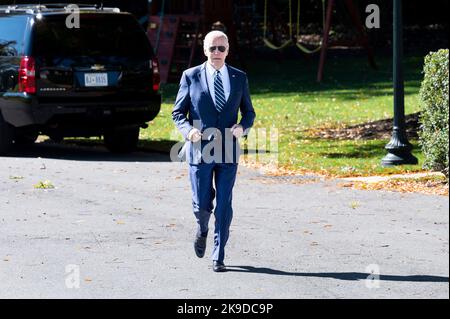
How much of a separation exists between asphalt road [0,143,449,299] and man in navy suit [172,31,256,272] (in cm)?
64

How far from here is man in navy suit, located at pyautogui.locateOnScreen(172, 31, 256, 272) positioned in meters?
9.23

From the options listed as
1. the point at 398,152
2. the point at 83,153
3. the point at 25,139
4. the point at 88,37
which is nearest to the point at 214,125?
the point at 398,152

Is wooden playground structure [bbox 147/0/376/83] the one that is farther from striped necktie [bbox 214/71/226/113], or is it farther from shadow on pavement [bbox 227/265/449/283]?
striped necktie [bbox 214/71/226/113]

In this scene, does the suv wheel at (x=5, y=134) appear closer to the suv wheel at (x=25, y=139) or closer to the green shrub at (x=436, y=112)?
the suv wheel at (x=25, y=139)

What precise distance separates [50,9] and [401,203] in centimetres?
Result: 657

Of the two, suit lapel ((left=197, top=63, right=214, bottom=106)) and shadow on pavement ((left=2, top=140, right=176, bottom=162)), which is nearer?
suit lapel ((left=197, top=63, right=214, bottom=106))

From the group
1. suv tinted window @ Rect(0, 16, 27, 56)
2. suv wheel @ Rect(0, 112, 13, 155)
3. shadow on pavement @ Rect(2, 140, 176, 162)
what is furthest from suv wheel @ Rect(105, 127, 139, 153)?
suv tinted window @ Rect(0, 16, 27, 56)

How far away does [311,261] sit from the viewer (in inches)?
392

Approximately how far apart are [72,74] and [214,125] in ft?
25.9

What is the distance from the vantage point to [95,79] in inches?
670

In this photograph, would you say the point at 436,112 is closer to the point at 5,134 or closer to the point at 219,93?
the point at 219,93

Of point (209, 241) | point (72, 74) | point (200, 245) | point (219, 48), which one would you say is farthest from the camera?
point (72, 74)

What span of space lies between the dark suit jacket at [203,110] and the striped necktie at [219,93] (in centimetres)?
3

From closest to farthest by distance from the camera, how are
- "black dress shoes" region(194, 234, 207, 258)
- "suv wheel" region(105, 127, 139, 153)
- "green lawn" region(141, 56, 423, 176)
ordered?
"black dress shoes" region(194, 234, 207, 258) → "green lawn" region(141, 56, 423, 176) → "suv wheel" region(105, 127, 139, 153)
